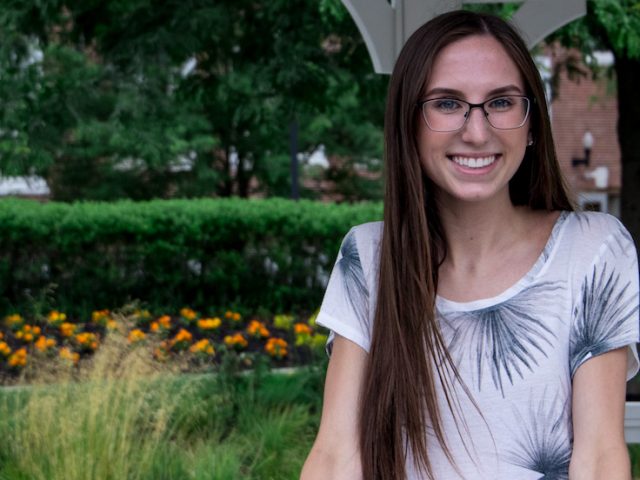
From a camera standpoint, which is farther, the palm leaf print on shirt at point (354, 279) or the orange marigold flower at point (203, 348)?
the orange marigold flower at point (203, 348)

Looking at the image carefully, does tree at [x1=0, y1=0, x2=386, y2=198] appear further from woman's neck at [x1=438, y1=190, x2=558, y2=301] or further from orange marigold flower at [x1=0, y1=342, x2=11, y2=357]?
woman's neck at [x1=438, y1=190, x2=558, y2=301]

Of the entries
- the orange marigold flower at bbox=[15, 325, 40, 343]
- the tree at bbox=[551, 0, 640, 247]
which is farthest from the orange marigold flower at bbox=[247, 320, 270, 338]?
the tree at bbox=[551, 0, 640, 247]

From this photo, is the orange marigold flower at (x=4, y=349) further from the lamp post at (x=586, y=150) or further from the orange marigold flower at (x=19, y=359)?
the lamp post at (x=586, y=150)

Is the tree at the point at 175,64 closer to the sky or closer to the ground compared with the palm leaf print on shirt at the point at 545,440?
closer to the sky

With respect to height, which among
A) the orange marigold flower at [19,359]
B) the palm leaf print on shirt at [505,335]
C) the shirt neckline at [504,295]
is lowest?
the orange marigold flower at [19,359]

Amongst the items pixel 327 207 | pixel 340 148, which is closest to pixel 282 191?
pixel 340 148

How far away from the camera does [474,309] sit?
1.84 m

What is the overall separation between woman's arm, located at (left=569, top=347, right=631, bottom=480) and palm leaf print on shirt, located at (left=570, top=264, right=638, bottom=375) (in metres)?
0.02

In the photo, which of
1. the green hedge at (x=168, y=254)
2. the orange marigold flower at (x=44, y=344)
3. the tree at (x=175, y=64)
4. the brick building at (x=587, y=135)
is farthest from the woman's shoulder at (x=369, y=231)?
the brick building at (x=587, y=135)

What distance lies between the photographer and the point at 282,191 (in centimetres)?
2073

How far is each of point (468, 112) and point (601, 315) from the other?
1.27ft

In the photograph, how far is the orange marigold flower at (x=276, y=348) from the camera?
26.6 feet

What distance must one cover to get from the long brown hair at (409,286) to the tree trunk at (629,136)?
25.5 ft

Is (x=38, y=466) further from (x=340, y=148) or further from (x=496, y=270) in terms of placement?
(x=340, y=148)
